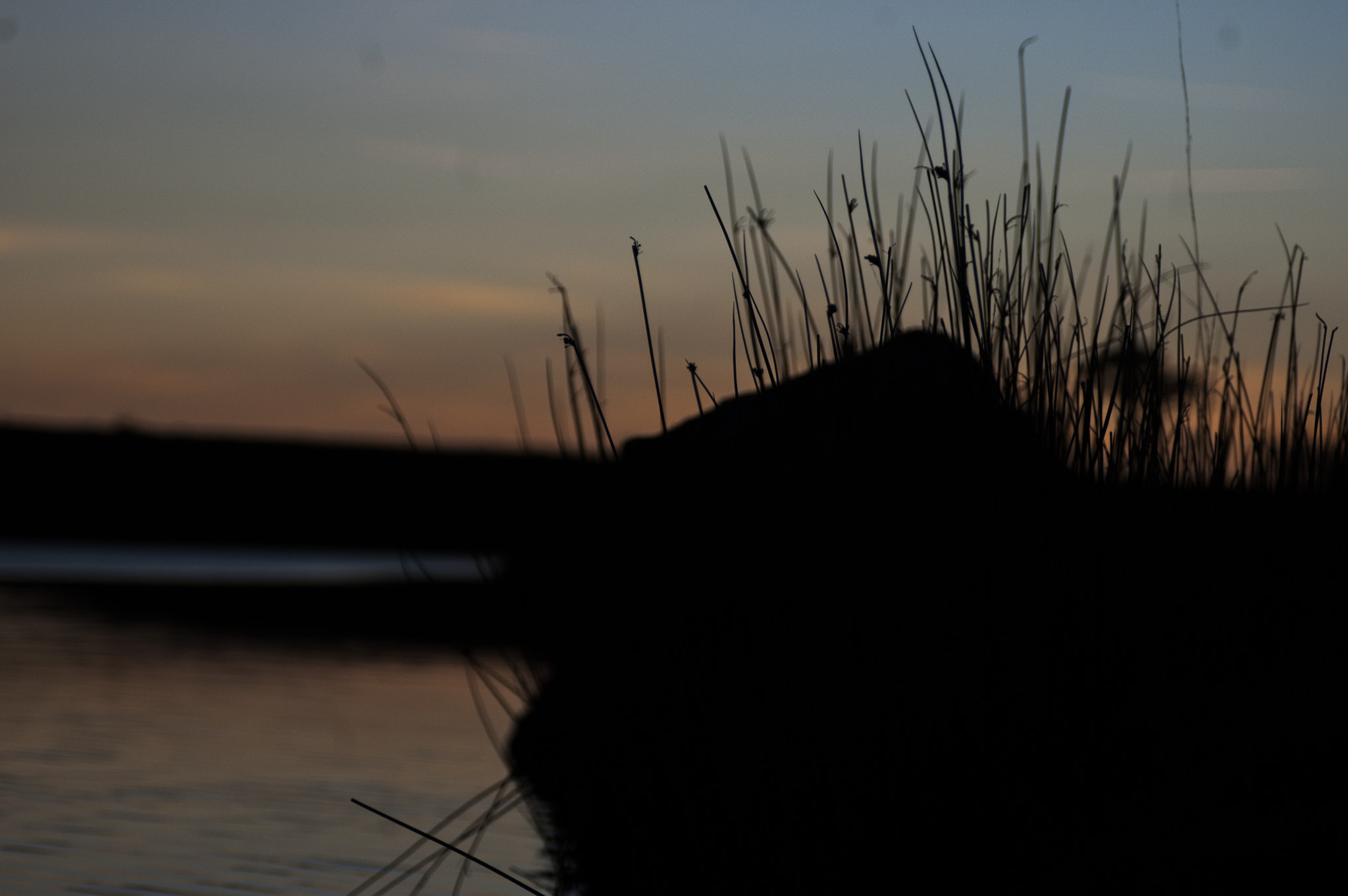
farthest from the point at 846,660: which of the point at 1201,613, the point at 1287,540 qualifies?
the point at 1287,540

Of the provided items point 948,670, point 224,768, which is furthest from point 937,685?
point 224,768

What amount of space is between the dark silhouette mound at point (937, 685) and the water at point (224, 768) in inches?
24.1

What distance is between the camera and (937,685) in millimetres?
1377

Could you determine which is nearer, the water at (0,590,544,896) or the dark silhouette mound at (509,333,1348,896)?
the dark silhouette mound at (509,333,1348,896)

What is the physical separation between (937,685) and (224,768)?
177 cm

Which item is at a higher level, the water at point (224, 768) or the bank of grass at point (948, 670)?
the bank of grass at point (948, 670)

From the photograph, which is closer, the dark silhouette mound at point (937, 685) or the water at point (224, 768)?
the dark silhouette mound at point (937, 685)

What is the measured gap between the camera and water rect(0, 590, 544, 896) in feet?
6.41

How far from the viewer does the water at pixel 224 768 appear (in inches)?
76.9

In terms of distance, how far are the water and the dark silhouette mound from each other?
61 centimetres

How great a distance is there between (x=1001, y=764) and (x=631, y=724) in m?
0.44

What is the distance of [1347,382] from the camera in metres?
2.01

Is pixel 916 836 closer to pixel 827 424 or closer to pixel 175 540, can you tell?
pixel 827 424

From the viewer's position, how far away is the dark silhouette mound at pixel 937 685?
1.36m
